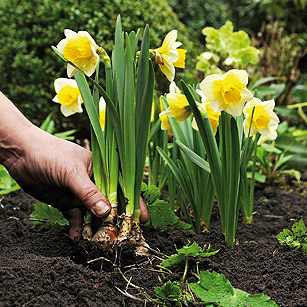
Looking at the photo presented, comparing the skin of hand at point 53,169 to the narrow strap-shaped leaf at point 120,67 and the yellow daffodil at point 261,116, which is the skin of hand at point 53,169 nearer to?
the narrow strap-shaped leaf at point 120,67

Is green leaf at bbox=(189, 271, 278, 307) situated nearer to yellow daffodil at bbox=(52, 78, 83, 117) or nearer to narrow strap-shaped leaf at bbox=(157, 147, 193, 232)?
narrow strap-shaped leaf at bbox=(157, 147, 193, 232)

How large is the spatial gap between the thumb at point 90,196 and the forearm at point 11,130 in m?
0.27

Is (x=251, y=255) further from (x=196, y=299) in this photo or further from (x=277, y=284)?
(x=196, y=299)

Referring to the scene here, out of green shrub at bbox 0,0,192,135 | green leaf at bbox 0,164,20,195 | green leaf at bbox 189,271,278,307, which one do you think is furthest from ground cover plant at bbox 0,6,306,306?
green shrub at bbox 0,0,192,135

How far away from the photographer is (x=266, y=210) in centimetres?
229

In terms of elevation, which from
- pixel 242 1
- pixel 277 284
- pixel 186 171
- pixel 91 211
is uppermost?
pixel 91 211

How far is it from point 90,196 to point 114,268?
254 millimetres

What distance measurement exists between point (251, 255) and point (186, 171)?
0.48 m

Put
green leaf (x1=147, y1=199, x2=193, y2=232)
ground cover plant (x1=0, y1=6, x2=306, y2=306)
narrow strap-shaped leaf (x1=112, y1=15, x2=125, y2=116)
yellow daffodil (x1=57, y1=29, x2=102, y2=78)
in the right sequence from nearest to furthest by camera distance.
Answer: ground cover plant (x1=0, y1=6, x2=306, y2=306), yellow daffodil (x1=57, y1=29, x2=102, y2=78), narrow strap-shaped leaf (x1=112, y1=15, x2=125, y2=116), green leaf (x1=147, y1=199, x2=193, y2=232)

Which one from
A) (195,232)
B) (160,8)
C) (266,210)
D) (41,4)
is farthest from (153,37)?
(195,232)

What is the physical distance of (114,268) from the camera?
1362 mm

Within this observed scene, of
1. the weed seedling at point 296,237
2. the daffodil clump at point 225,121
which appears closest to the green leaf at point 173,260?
the daffodil clump at point 225,121

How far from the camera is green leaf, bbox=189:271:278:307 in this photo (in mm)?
1134

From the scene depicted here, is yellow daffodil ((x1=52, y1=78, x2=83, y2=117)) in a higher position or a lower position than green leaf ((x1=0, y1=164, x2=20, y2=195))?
higher
